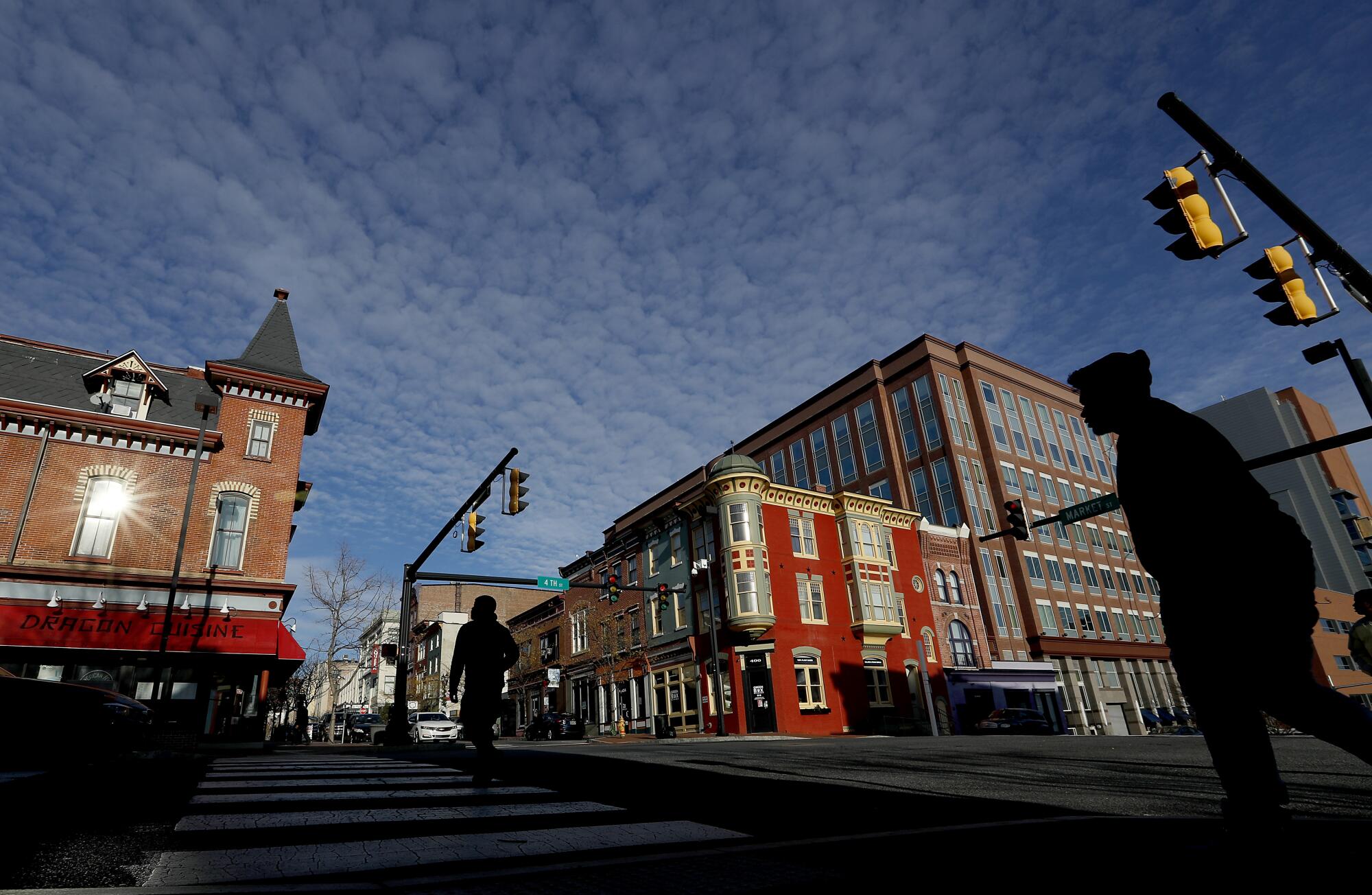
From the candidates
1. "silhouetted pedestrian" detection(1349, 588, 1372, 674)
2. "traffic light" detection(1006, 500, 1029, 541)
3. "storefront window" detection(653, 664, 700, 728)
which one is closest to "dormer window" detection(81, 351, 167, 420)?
"storefront window" detection(653, 664, 700, 728)

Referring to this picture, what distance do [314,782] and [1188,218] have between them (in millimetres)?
9973

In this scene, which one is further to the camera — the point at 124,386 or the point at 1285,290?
the point at 124,386

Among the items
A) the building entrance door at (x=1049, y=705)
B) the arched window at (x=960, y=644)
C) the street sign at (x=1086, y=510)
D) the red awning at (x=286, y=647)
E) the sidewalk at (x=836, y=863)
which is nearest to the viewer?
the sidewalk at (x=836, y=863)

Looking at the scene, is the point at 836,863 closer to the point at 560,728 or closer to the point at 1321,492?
the point at 560,728

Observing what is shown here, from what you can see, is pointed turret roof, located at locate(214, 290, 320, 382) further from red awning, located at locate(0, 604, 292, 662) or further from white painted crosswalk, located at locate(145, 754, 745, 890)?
white painted crosswalk, located at locate(145, 754, 745, 890)

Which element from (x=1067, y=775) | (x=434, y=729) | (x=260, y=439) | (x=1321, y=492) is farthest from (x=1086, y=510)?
(x=1321, y=492)

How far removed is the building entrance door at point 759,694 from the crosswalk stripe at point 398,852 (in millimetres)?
29685

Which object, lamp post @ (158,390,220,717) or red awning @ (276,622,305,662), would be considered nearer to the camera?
lamp post @ (158,390,220,717)

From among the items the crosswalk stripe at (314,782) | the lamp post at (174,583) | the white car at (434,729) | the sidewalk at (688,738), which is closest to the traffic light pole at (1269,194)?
the crosswalk stripe at (314,782)

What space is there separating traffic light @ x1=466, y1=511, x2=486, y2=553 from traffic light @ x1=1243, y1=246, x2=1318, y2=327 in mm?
14014

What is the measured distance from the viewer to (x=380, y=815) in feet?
14.4

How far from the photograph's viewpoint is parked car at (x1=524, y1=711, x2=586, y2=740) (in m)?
37.0

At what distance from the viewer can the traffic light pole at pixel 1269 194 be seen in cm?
707

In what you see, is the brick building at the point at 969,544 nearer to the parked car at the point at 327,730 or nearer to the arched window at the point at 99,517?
the arched window at the point at 99,517
